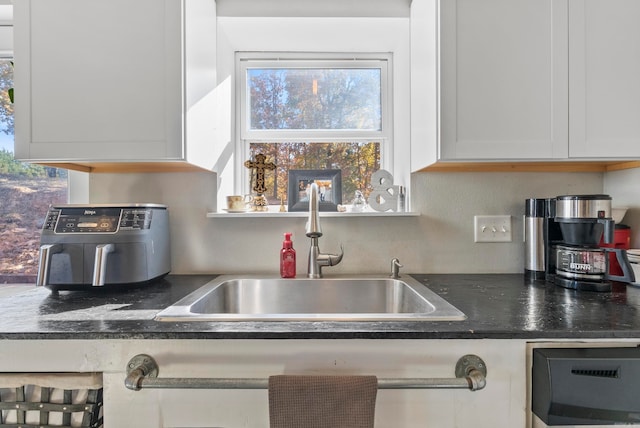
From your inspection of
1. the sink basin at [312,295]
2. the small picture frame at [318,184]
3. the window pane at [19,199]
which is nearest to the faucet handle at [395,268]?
the sink basin at [312,295]

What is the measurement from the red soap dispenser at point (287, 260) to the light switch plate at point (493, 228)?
2.62ft

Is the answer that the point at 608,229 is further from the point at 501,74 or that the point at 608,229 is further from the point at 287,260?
the point at 287,260

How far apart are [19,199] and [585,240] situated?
2.30 metres

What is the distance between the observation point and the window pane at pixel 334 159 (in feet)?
5.39

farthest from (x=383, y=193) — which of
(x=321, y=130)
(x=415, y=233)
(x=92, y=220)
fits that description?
(x=92, y=220)

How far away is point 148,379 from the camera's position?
29.5 inches

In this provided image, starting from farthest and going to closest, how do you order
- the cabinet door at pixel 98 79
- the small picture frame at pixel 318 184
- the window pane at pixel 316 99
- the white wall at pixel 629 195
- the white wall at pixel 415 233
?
the window pane at pixel 316 99 → the small picture frame at pixel 318 184 → the white wall at pixel 415 233 → the white wall at pixel 629 195 → the cabinet door at pixel 98 79

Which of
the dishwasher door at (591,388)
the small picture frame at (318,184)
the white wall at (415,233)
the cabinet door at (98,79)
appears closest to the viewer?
the dishwasher door at (591,388)

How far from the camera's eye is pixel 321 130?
1.65 meters

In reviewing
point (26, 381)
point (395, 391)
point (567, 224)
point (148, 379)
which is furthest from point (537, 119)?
point (26, 381)

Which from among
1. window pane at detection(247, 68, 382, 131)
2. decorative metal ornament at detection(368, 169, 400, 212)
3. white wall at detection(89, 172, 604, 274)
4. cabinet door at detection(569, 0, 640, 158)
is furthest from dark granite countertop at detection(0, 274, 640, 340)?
window pane at detection(247, 68, 382, 131)

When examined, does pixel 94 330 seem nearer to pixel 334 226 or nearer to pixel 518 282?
pixel 334 226

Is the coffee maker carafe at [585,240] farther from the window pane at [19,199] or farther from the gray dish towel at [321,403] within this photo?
the window pane at [19,199]

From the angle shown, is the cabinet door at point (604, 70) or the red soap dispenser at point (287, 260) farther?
the red soap dispenser at point (287, 260)
